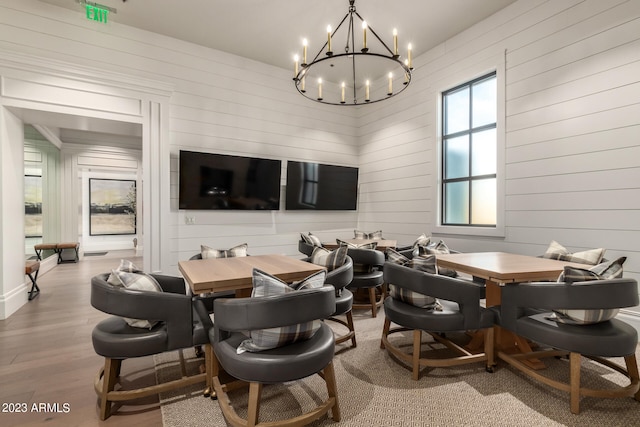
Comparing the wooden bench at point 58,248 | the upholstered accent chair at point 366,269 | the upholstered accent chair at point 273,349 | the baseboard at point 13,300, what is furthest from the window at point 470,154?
the wooden bench at point 58,248

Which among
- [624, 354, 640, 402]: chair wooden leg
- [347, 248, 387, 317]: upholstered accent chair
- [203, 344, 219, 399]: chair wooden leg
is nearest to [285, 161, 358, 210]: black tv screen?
[347, 248, 387, 317]: upholstered accent chair

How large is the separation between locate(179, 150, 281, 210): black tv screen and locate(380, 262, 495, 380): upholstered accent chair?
10.7ft

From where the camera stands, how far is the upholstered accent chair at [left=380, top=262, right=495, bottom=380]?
2068 millimetres

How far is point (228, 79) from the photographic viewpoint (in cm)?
491

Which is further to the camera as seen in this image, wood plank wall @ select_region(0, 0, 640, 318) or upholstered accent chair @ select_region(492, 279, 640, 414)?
wood plank wall @ select_region(0, 0, 640, 318)

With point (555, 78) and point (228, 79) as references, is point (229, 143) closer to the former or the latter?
point (228, 79)

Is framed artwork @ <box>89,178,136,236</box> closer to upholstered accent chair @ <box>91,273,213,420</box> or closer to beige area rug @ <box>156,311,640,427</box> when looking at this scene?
Result: beige area rug @ <box>156,311,640,427</box>

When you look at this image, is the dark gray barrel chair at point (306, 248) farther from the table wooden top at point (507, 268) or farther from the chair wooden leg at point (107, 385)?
the chair wooden leg at point (107, 385)

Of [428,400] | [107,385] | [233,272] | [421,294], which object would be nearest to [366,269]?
[421,294]

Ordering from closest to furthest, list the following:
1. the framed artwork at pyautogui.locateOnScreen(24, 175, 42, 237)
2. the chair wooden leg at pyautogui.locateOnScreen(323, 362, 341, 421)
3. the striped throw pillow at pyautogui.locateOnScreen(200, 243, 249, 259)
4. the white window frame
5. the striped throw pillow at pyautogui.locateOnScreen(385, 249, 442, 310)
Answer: the chair wooden leg at pyautogui.locateOnScreen(323, 362, 341, 421)
the striped throw pillow at pyautogui.locateOnScreen(385, 249, 442, 310)
the striped throw pillow at pyautogui.locateOnScreen(200, 243, 249, 259)
the white window frame
the framed artwork at pyautogui.locateOnScreen(24, 175, 42, 237)

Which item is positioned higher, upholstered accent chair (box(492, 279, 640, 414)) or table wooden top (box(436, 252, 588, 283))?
table wooden top (box(436, 252, 588, 283))

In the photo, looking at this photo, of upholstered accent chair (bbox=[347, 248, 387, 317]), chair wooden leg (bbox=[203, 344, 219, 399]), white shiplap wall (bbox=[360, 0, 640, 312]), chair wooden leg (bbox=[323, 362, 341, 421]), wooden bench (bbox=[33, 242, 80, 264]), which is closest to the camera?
chair wooden leg (bbox=[323, 362, 341, 421])

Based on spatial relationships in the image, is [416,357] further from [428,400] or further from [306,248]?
[306,248]

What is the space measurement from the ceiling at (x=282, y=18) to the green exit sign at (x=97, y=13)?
Answer: 0.11m
